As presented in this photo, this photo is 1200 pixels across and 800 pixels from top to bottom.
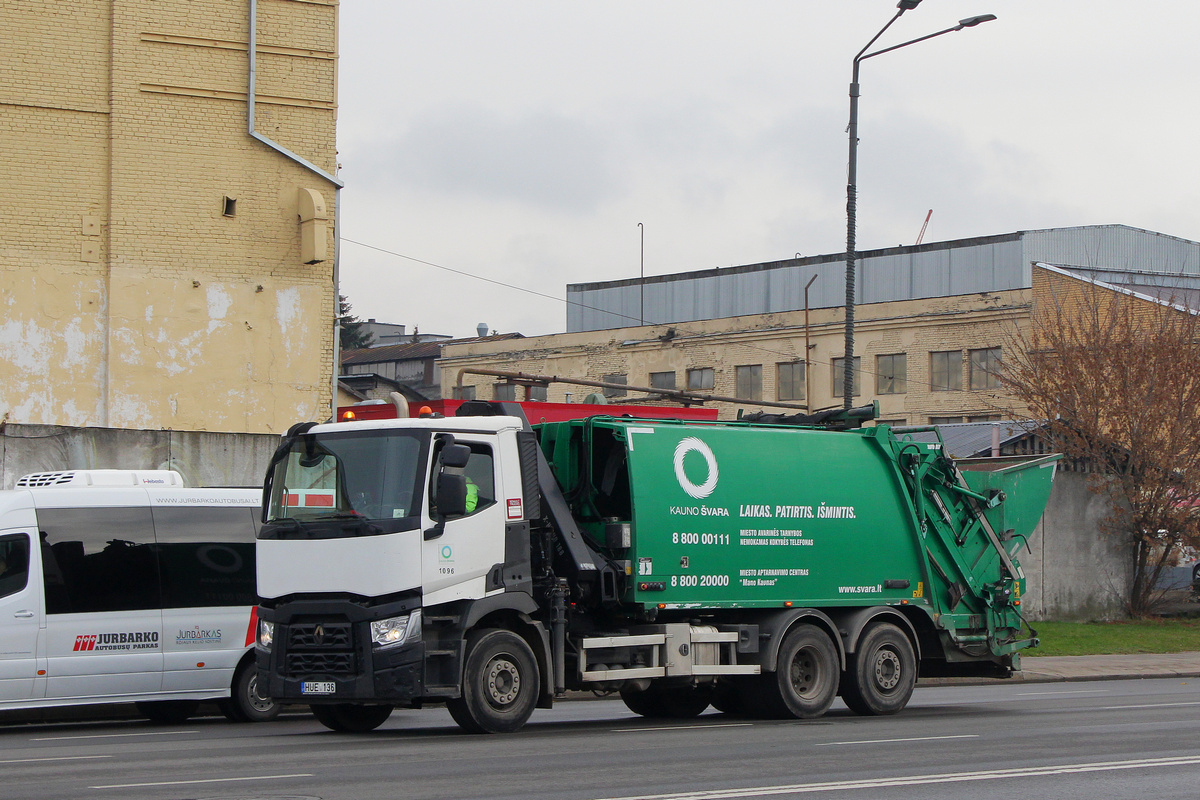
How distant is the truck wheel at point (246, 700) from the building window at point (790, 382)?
42313 mm

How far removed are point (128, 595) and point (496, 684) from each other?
14.9 ft

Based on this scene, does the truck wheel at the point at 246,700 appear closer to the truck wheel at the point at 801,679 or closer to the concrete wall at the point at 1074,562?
the truck wheel at the point at 801,679

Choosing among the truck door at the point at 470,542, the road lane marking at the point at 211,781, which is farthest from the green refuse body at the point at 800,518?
the road lane marking at the point at 211,781

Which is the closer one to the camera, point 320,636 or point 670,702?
point 320,636

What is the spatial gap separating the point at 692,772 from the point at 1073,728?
5.36 meters

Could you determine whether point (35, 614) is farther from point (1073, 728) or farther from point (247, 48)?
point (247, 48)

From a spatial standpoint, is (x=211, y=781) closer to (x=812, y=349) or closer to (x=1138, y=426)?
(x=1138, y=426)

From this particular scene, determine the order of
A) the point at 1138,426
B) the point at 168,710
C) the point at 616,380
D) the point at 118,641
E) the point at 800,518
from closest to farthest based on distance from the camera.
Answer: the point at 118,641
the point at 800,518
the point at 168,710
the point at 1138,426
the point at 616,380

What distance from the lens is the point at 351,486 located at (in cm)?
1273

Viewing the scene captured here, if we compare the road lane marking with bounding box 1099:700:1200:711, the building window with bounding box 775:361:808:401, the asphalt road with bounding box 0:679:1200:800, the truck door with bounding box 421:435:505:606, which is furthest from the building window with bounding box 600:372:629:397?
→ the truck door with bounding box 421:435:505:606

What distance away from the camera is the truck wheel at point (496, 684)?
1270 centimetres

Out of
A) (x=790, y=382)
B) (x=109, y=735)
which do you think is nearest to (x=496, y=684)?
(x=109, y=735)

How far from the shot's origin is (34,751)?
482 inches

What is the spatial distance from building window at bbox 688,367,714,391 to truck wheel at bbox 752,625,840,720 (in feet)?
143
